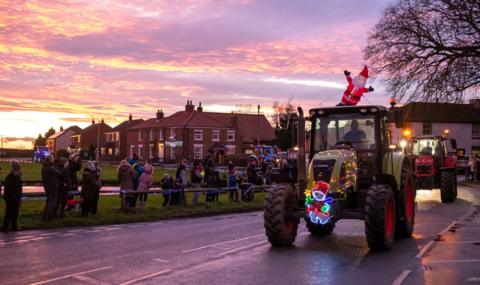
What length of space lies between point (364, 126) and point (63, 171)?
8.46 metres

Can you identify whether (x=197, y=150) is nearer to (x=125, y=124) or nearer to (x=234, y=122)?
(x=234, y=122)

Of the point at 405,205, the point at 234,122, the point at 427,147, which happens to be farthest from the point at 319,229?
the point at 234,122

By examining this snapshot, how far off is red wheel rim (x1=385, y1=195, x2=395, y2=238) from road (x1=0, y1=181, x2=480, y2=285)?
0.40 metres

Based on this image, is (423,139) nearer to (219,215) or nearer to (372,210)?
(219,215)

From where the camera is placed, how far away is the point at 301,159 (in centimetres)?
1102

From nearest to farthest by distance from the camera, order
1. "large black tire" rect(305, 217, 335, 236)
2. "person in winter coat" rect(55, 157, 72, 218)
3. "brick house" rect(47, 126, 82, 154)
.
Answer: "large black tire" rect(305, 217, 335, 236) < "person in winter coat" rect(55, 157, 72, 218) < "brick house" rect(47, 126, 82, 154)

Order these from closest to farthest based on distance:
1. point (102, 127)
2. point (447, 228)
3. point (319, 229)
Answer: point (319, 229) → point (447, 228) → point (102, 127)

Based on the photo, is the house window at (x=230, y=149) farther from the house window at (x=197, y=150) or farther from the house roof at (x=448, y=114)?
the house roof at (x=448, y=114)

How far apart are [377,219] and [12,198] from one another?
889 cm

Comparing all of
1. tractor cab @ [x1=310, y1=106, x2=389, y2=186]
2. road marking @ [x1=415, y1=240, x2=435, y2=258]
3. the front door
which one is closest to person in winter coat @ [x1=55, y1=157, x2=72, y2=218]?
tractor cab @ [x1=310, y1=106, x2=389, y2=186]

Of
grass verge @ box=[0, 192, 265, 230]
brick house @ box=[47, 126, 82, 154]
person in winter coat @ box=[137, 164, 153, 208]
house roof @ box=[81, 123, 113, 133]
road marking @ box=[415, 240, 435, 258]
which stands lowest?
road marking @ box=[415, 240, 435, 258]

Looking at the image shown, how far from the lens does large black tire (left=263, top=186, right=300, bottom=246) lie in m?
10.8

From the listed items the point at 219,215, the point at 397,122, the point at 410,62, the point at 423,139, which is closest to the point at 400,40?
the point at 410,62

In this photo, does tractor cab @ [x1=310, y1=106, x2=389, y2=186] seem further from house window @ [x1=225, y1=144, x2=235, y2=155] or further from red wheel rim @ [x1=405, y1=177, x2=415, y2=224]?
house window @ [x1=225, y1=144, x2=235, y2=155]
